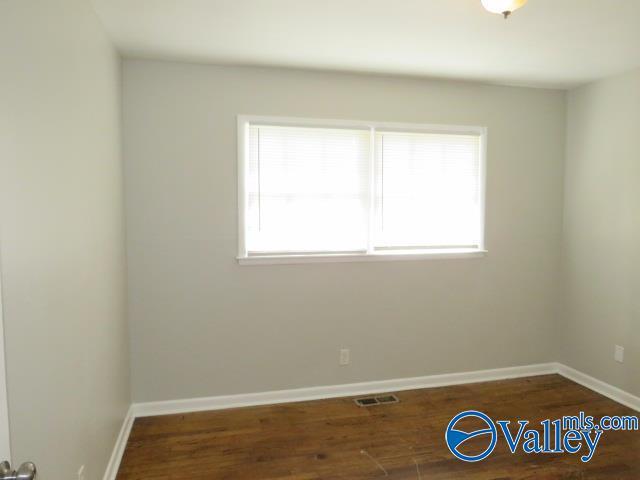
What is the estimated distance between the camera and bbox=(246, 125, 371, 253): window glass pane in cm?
338

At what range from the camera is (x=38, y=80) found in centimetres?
148

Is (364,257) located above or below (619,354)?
above

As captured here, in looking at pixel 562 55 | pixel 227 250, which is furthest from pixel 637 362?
pixel 227 250

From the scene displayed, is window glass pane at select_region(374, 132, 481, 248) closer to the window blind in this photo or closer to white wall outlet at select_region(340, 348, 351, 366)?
the window blind

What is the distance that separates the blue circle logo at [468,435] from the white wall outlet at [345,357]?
2.96ft

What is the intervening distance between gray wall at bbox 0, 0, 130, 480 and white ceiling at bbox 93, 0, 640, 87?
1.41 feet

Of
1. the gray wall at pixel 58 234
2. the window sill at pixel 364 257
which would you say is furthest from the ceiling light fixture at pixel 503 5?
the window sill at pixel 364 257

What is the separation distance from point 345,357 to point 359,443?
2.67 ft

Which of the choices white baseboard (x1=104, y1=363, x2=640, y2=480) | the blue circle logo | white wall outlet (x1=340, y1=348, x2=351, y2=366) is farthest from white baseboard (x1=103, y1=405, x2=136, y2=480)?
the blue circle logo

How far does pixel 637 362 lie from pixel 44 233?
3961 millimetres

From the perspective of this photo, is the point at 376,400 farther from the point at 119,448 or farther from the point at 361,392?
the point at 119,448

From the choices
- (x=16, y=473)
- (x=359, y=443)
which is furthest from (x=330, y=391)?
(x=16, y=473)

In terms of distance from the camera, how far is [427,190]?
3730 millimetres

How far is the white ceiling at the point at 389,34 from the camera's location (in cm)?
233
